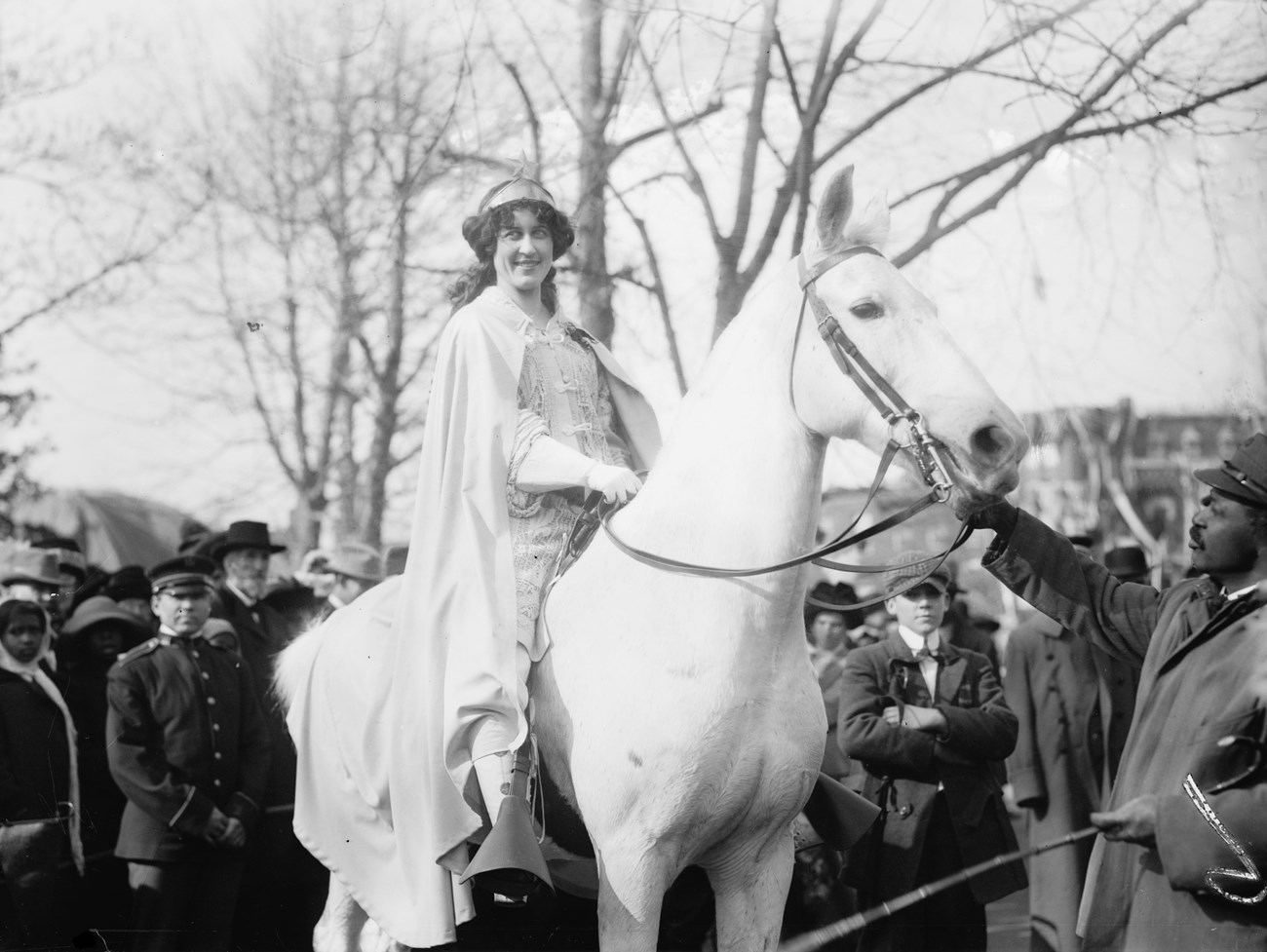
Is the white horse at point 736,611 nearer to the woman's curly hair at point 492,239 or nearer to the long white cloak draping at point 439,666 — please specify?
the long white cloak draping at point 439,666

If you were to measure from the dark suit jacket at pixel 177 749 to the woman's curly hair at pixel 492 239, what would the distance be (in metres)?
2.27

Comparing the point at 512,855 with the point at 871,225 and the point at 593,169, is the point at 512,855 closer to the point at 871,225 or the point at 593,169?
the point at 871,225

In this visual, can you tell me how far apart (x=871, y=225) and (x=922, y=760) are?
2655 mm

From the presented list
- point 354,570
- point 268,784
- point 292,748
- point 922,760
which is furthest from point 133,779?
point 922,760

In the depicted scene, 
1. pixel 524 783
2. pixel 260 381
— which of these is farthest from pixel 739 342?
pixel 260 381

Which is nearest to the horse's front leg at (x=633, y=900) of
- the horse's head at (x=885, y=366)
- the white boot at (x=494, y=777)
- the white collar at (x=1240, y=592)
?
the white boot at (x=494, y=777)

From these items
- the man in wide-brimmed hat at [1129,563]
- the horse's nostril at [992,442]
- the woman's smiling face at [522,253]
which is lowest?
the man in wide-brimmed hat at [1129,563]

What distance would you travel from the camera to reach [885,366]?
376cm

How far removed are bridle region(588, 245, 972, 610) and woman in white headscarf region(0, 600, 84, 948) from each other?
302cm

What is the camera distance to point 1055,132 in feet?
22.2

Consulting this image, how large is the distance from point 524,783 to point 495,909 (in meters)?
2.59

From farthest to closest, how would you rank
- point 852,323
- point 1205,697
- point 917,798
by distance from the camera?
1. point 917,798
2. point 852,323
3. point 1205,697

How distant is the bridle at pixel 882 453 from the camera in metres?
3.58

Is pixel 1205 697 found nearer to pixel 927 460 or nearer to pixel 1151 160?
pixel 927 460
